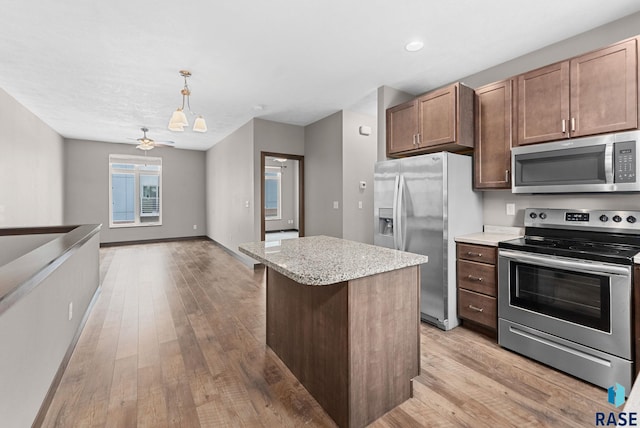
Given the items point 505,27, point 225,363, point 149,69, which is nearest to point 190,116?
point 149,69

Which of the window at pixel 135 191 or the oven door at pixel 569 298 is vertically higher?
the window at pixel 135 191

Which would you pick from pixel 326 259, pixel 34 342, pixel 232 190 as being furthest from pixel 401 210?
pixel 232 190

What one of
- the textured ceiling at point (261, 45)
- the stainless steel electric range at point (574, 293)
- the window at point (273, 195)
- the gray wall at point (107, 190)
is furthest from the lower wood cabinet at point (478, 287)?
the window at point (273, 195)

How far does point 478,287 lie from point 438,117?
1.70 metres

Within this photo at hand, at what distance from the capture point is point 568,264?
2100 millimetres

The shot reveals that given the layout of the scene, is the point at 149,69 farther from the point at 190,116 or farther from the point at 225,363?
the point at 225,363

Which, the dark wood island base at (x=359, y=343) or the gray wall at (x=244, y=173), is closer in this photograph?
the dark wood island base at (x=359, y=343)

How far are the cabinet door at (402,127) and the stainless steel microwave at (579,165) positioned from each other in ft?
3.39

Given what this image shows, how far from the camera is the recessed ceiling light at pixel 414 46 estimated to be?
276cm

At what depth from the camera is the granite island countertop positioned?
1464mm

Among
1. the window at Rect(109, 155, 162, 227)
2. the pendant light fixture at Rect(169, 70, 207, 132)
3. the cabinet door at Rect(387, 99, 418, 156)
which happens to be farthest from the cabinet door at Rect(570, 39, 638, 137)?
the window at Rect(109, 155, 162, 227)

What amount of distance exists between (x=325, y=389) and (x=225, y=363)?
0.93 m

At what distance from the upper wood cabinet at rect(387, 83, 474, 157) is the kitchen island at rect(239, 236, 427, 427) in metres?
1.61

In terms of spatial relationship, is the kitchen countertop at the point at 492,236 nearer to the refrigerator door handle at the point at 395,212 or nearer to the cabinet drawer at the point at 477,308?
the cabinet drawer at the point at 477,308
